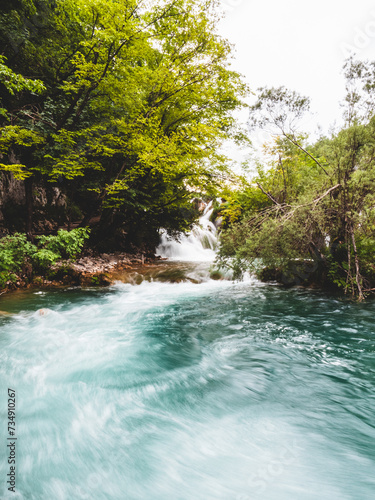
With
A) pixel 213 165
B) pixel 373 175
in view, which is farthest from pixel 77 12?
pixel 373 175

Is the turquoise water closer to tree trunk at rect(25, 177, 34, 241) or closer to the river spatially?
the river

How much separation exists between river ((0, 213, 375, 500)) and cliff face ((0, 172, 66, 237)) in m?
4.93

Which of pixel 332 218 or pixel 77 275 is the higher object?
pixel 332 218

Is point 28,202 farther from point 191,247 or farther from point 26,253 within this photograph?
point 191,247

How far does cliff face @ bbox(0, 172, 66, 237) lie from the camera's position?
29.9ft

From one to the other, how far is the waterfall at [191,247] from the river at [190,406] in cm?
995

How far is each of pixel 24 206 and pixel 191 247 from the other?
10.4m

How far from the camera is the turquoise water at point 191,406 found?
191 centimetres

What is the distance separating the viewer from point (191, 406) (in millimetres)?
2797

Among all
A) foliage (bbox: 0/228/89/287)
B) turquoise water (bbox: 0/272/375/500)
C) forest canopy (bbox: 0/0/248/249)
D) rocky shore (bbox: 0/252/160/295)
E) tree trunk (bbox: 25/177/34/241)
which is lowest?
turquoise water (bbox: 0/272/375/500)

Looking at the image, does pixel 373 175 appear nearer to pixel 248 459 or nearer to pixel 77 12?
pixel 248 459

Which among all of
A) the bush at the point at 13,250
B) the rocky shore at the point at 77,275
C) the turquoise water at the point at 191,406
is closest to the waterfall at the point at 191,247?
the rocky shore at the point at 77,275

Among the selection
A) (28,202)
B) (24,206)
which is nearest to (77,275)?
(28,202)

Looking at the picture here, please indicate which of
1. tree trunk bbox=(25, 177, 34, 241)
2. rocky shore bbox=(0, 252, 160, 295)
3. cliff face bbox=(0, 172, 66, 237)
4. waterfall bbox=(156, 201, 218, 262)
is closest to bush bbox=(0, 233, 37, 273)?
rocky shore bbox=(0, 252, 160, 295)
